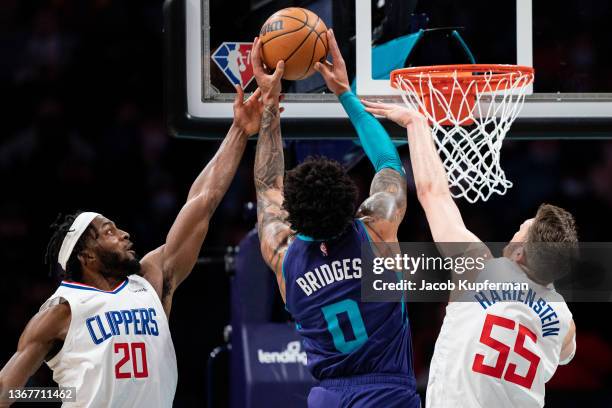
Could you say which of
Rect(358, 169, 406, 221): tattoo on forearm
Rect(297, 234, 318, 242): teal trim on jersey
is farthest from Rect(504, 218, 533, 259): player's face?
Rect(297, 234, 318, 242): teal trim on jersey

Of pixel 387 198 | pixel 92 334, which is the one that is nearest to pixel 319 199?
pixel 387 198

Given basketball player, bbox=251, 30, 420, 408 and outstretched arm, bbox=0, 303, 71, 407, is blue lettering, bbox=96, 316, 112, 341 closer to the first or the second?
outstretched arm, bbox=0, 303, 71, 407

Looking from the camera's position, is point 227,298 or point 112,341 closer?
point 112,341

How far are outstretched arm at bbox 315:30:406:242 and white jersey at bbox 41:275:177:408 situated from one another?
1031 mm

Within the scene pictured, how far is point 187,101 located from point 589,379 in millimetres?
3992

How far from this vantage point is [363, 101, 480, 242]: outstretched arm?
3.73 meters

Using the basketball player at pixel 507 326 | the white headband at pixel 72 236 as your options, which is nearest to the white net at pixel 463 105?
the basketball player at pixel 507 326

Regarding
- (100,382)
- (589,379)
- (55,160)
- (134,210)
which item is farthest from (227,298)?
(100,382)

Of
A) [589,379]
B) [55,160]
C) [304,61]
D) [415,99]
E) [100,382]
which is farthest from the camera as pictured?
[55,160]

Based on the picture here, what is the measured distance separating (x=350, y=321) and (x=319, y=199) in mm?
462

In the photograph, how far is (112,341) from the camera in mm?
4000

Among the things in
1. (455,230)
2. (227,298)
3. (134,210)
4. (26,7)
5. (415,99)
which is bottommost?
(227,298)

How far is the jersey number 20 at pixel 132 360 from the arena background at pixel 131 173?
3.35 m

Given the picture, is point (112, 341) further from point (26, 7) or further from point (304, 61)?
point (26, 7)
